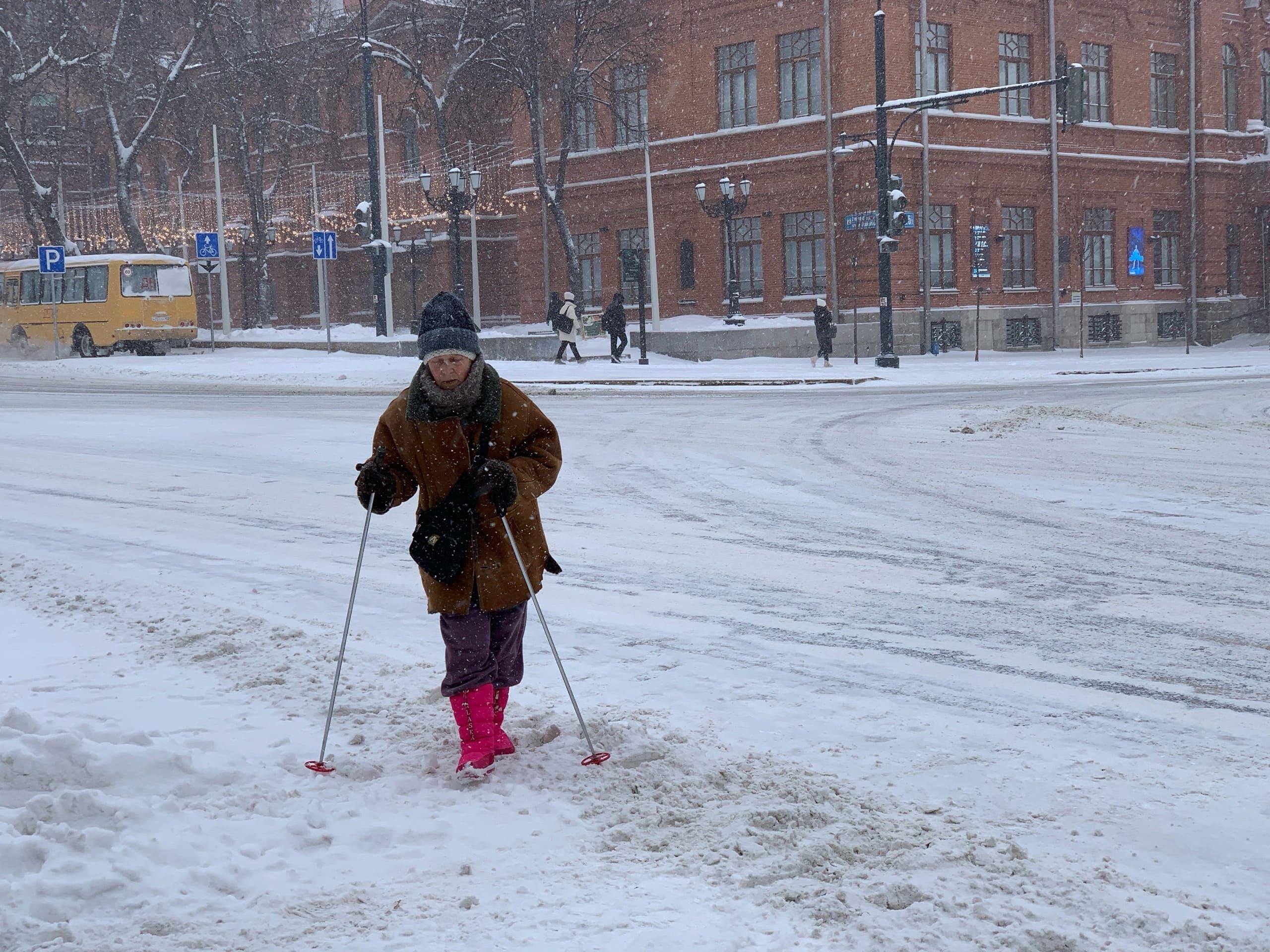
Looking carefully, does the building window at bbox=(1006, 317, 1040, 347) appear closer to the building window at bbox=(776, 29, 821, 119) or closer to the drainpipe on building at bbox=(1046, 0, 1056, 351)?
the drainpipe on building at bbox=(1046, 0, 1056, 351)

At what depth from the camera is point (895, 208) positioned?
88.3 feet

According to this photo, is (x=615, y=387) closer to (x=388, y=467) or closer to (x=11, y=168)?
(x=388, y=467)

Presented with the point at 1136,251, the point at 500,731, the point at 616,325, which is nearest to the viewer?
the point at 500,731

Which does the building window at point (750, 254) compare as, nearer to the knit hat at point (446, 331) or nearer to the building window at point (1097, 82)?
the building window at point (1097, 82)

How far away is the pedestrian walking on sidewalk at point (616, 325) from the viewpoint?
30.3 m

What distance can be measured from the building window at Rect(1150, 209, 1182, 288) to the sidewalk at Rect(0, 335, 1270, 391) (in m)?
5.86

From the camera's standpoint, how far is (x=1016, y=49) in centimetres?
3722

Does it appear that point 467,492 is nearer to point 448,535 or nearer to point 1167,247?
point 448,535

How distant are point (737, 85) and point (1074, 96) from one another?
1482 centimetres

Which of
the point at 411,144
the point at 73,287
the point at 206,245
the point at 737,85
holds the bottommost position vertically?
the point at 73,287

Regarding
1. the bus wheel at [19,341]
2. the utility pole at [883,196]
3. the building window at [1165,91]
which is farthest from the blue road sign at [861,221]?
the bus wheel at [19,341]

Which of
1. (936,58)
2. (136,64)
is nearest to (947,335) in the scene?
(936,58)

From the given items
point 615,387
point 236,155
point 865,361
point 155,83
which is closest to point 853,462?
point 615,387

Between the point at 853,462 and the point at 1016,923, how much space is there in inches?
361
